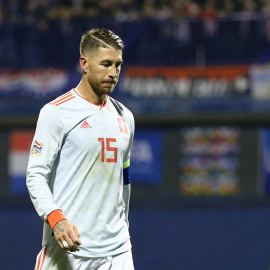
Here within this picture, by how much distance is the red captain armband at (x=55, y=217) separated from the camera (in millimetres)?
4133

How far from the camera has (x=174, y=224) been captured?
36.4ft

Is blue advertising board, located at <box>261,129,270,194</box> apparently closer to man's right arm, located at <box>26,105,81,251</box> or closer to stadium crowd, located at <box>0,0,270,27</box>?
stadium crowd, located at <box>0,0,270,27</box>

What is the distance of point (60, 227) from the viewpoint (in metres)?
4.09

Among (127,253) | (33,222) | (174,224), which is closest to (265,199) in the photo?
(174,224)

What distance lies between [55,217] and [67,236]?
0.49 ft

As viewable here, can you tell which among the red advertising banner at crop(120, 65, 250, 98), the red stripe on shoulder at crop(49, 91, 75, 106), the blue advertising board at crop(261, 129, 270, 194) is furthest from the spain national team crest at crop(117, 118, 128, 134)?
the red advertising banner at crop(120, 65, 250, 98)

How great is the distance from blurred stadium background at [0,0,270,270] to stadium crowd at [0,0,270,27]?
2.67 ft

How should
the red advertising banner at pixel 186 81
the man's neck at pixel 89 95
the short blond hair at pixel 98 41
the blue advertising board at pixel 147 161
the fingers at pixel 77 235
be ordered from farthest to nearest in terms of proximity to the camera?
Result: the red advertising banner at pixel 186 81 < the blue advertising board at pixel 147 161 < the man's neck at pixel 89 95 < the short blond hair at pixel 98 41 < the fingers at pixel 77 235

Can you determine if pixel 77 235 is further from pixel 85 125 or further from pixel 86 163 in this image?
pixel 85 125

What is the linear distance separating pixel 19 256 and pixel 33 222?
0.51 m

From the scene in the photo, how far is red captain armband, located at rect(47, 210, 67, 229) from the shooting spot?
4.13 meters

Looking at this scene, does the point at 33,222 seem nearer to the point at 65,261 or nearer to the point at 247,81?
the point at 247,81

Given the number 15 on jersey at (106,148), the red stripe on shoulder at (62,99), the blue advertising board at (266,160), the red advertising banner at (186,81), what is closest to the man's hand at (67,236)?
the number 15 on jersey at (106,148)

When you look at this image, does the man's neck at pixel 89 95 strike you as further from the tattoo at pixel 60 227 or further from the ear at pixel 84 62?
the tattoo at pixel 60 227
